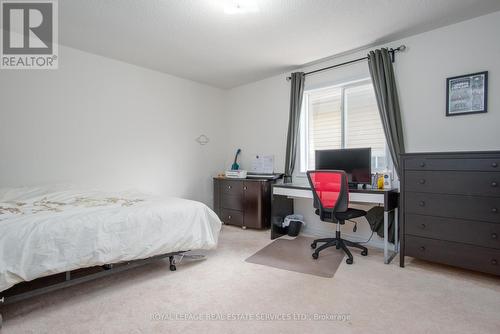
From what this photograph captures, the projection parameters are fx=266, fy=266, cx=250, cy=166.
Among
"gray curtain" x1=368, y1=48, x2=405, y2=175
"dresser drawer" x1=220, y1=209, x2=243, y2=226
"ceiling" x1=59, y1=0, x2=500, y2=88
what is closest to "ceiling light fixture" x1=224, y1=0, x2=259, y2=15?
"ceiling" x1=59, y1=0, x2=500, y2=88

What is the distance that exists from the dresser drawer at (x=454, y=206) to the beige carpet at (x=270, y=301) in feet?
1.85

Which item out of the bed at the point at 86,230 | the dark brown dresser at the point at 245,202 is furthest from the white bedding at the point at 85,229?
the dark brown dresser at the point at 245,202

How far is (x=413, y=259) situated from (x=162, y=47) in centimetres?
375

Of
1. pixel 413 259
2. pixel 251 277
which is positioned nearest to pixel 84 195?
pixel 251 277

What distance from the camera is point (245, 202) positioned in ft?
13.6

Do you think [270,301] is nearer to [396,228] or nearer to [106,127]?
[396,228]

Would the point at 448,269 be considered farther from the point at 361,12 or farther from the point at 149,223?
the point at 149,223

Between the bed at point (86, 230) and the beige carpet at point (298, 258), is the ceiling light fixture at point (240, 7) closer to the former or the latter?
the bed at point (86, 230)

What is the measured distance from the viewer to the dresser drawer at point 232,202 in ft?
13.8

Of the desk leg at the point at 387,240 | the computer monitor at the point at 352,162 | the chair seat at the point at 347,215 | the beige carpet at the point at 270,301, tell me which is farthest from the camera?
the computer monitor at the point at 352,162

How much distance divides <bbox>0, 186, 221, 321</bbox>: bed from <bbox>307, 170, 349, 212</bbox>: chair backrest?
46.1 inches

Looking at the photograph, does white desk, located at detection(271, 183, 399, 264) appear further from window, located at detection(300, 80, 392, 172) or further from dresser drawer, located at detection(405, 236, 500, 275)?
window, located at detection(300, 80, 392, 172)

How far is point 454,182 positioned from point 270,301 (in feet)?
6.27

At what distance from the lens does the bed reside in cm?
171
